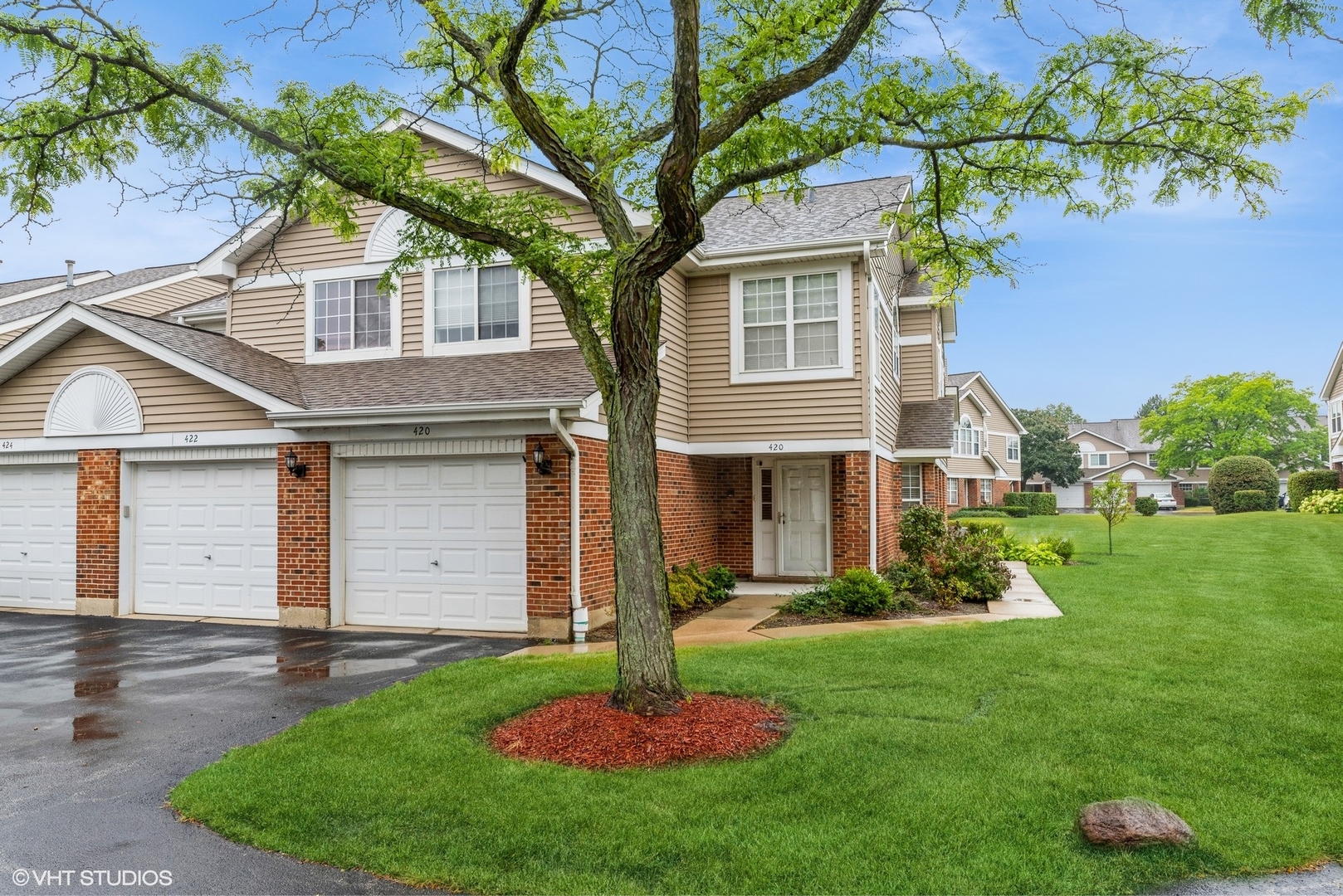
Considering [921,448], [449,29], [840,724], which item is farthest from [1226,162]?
[921,448]

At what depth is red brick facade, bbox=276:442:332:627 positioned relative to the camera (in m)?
12.0

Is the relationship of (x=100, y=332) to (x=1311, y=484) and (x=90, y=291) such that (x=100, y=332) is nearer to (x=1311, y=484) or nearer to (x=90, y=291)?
(x=90, y=291)

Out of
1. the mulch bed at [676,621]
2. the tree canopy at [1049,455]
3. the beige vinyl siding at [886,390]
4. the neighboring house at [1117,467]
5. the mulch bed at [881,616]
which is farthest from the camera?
the neighboring house at [1117,467]

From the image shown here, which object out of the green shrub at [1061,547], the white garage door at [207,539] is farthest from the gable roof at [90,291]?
the green shrub at [1061,547]

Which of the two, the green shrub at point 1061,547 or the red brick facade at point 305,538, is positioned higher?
the red brick facade at point 305,538

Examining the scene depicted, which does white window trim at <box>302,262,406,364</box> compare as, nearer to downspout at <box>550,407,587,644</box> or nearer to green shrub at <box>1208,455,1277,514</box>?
downspout at <box>550,407,587,644</box>

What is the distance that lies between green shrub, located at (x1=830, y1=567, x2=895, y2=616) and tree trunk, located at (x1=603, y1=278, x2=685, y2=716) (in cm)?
579

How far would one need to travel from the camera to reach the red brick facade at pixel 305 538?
39.5 feet

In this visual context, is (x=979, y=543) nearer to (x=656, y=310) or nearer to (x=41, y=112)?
(x=656, y=310)

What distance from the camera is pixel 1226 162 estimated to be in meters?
7.46

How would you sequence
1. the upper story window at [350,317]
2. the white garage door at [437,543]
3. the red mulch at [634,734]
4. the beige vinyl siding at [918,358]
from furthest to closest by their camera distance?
1. the beige vinyl siding at [918,358]
2. the upper story window at [350,317]
3. the white garage door at [437,543]
4. the red mulch at [634,734]

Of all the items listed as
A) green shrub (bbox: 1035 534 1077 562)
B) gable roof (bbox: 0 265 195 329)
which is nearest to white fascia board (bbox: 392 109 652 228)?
gable roof (bbox: 0 265 195 329)

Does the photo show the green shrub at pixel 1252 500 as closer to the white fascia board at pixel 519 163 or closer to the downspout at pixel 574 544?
the white fascia board at pixel 519 163

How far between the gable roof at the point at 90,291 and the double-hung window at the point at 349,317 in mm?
Result: 9475
